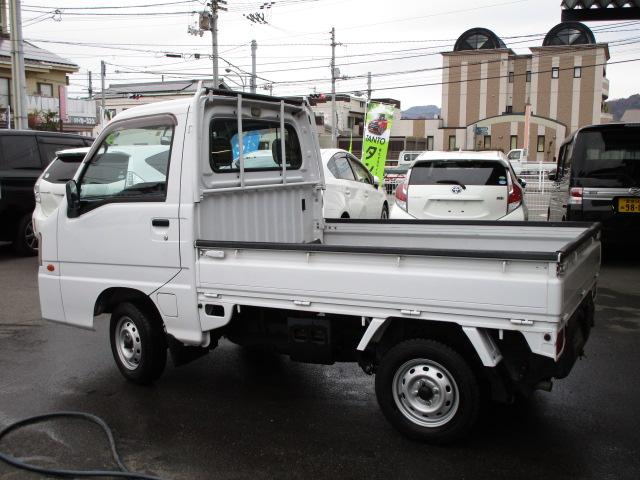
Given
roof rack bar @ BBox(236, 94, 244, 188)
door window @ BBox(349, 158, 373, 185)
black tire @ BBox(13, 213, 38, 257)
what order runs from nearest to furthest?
roof rack bar @ BBox(236, 94, 244, 188) → door window @ BBox(349, 158, 373, 185) → black tire @ BBox(13, 213, 38, 257)

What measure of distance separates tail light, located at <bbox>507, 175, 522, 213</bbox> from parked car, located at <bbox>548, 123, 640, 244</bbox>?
1.10m

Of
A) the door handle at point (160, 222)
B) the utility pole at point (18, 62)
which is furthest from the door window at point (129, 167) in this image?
the utility pole at point (18, 62)

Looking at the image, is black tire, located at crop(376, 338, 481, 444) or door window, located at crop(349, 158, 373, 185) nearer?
black tire, located at crop(376, 338, 481, 444)

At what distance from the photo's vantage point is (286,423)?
13.7 ft

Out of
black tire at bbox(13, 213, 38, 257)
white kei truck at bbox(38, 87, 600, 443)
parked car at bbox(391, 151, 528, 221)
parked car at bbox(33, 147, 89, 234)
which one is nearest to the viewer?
white kei truck at bbox(38, 87, 600, 443)

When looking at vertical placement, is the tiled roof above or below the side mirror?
above

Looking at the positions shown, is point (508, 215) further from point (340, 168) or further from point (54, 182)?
point (54, 182)

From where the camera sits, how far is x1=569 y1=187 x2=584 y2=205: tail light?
8.95 m

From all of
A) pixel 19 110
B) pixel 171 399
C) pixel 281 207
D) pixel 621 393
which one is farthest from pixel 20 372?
pixel 19 110

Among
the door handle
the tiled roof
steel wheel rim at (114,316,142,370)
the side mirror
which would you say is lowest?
steel wheel rim at (114,316,142,370)

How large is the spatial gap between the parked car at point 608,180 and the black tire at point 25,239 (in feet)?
29.6

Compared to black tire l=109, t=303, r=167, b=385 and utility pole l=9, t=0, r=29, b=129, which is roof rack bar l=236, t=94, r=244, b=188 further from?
utility pole l=9, t=0, r=29, b=129

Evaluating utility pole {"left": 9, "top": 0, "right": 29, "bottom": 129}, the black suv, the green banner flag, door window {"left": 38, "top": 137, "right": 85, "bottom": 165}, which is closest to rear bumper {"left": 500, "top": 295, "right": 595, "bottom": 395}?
the black suv

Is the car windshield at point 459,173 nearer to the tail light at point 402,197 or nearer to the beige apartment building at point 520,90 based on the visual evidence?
the tail light at point 402,197
